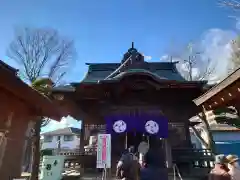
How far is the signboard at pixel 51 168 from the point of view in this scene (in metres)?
8.33

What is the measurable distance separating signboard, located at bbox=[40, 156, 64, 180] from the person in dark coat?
3.72m

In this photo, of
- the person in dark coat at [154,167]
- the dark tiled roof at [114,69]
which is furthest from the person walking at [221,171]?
the dark tiled roof at [114,69]

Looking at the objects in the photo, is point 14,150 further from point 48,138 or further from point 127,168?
point 48,138

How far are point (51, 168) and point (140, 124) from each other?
457 cm

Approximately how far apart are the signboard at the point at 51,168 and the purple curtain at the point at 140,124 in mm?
2772

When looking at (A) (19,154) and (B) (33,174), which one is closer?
(A) (19,154)

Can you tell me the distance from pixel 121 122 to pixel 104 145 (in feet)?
9.14

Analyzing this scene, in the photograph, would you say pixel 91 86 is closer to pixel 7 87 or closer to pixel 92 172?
pixel 92 172

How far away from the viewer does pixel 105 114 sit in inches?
421

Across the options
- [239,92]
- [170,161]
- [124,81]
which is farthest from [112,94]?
[239,92]

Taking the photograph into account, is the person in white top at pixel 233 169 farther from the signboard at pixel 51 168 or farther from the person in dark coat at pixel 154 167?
the signboard at pixel 51 168

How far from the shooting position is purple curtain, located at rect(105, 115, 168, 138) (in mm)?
9398

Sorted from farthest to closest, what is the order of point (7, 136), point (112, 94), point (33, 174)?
1. point (112, 94)
2. point (33, 174)
3. point (7, 136)

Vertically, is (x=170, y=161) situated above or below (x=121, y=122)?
below
